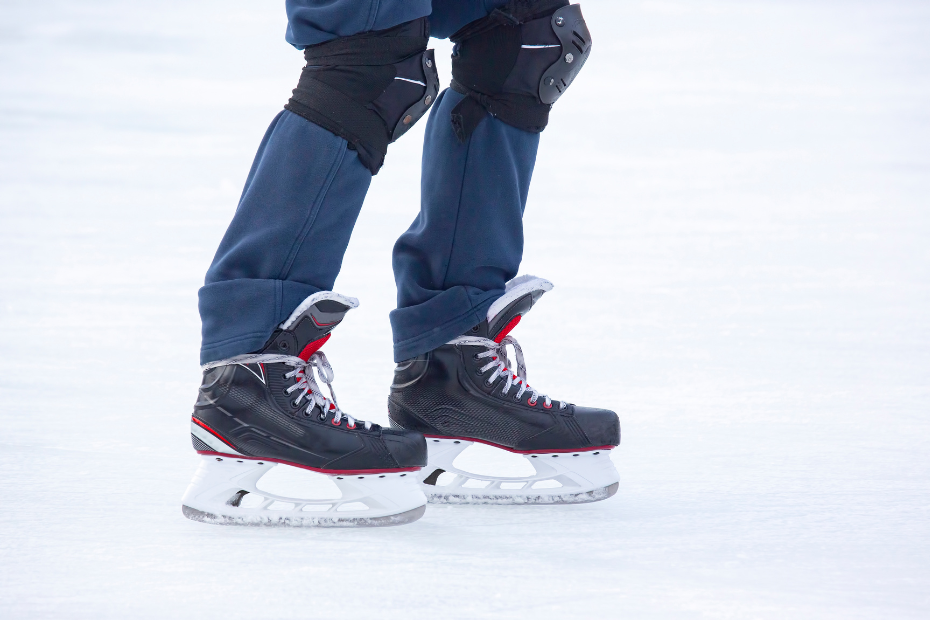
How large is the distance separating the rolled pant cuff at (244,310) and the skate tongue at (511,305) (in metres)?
0.27

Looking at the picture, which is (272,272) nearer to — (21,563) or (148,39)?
(21,563)

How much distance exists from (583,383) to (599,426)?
51 centimetres

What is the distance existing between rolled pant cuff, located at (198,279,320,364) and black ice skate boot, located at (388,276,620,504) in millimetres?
236

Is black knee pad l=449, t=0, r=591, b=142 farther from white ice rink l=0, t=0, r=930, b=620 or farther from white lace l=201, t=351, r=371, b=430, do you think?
white ice rink l=0, t=0, r=930, b=620

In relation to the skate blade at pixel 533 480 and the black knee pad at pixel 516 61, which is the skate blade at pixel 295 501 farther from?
the black knee pad at pixel 516 61

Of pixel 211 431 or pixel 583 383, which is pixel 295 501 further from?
pixel 583 383

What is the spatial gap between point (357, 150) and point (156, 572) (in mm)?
465

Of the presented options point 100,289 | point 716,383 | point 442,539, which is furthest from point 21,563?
point 100,289

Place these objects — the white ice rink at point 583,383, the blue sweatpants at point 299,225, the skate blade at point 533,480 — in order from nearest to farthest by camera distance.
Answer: the white ice rink at point 583,383
the blue sweatpants at point 299,225
the skate blade at point 533,480

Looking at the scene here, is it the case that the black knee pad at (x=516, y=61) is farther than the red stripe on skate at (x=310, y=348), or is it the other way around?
the black knee pad at (x=516, y=61)

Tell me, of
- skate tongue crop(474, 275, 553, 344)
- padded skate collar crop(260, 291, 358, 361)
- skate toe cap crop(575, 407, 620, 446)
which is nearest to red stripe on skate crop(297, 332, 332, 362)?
padded skate collar crop(260, 291, 358, 361)

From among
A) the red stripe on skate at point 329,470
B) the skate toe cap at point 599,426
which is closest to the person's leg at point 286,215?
the red stripe on skate at point 329,470

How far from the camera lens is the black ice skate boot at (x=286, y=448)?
109cm

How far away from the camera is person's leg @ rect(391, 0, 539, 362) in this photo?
1.25 m
